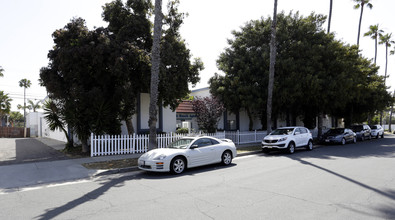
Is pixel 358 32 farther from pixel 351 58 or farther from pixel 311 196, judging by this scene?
pixel 311 196

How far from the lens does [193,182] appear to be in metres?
7.57

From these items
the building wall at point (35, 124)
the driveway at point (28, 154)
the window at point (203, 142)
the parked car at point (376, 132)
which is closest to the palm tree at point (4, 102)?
the building wall at point (35, 124)

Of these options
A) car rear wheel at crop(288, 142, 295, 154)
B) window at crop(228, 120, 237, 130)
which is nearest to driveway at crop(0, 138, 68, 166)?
car rear wheel at crop(288, 142, 295, 154)

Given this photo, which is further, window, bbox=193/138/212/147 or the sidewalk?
window, bbox=193/138/212/147

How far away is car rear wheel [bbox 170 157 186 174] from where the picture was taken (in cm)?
884

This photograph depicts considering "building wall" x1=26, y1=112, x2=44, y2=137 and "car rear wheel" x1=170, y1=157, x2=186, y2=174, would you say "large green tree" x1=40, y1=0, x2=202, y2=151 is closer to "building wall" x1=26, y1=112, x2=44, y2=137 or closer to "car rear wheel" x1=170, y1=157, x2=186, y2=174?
"car rear wheel" x1=170, y1=157, x2=186, y2=174

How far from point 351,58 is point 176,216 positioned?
23074 mm

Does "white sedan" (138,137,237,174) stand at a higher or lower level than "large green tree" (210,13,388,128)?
lower

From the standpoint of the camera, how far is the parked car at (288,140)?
46.5ft

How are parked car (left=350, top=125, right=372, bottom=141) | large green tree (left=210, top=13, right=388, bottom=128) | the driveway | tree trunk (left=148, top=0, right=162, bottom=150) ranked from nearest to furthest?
tree trunk (left=148, top=0, right=162, bottom=150) → the driveway → large green tree (left=210, top=13, right=388, bottom=128) → parked car (left=350, top=125, right=372, bottom=141)

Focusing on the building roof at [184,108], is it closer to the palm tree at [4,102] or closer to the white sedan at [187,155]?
the white sedan at [187,155]

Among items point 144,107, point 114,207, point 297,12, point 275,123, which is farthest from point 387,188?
point 275,123

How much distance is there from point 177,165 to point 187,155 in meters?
0.56

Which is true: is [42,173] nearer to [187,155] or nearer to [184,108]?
[187,155]
